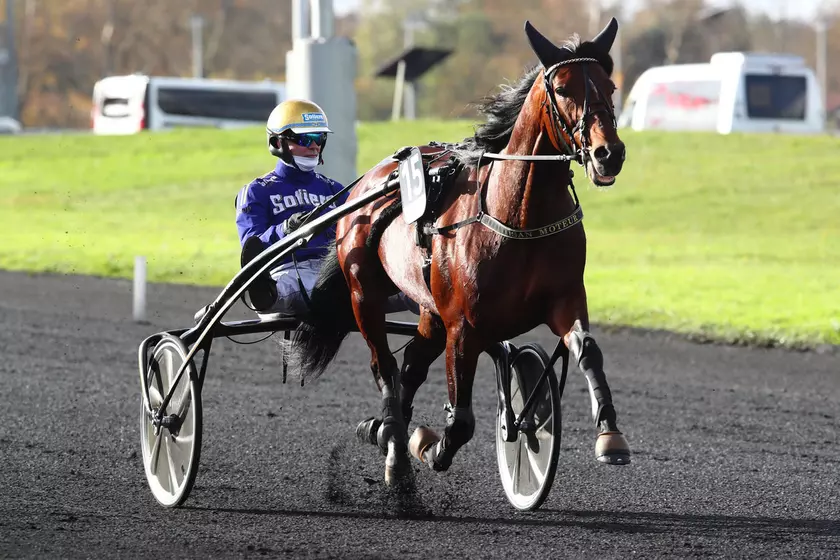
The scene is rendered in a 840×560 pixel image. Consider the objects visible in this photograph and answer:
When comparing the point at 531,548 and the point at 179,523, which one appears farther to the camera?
the point at 179,523

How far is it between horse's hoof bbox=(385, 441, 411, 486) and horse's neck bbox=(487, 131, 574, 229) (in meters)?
1.03

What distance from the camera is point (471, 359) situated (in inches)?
175

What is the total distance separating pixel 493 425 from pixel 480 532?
7.43 feet

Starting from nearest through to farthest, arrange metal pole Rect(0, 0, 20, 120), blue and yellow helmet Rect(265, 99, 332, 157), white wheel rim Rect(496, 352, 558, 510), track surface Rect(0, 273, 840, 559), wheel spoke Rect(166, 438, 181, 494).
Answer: track surface Rect(0, 273, 840, 559)
white wheel rim Rect(496, 352, 558, 510)
wheel spoke Rect(166, 438, 181, 494)
blue and yellow helmet Rect(265, 99, 332, 157)
metal pole Rect(0, 0, 20, 120)

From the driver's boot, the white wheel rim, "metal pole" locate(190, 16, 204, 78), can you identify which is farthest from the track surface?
"metal pole" locate(190, 16, 204, 78)

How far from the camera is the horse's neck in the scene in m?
4.21

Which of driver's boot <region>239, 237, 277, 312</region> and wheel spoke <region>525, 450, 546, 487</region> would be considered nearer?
wheel spoke <region>525, 450, 546, 487</region>

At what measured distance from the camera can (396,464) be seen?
4.87m

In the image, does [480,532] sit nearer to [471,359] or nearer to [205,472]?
[471,359]

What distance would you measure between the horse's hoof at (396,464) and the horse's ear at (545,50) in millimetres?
1526

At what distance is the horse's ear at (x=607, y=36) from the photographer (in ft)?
13.5

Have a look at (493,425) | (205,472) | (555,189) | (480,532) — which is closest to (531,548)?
(480,532)

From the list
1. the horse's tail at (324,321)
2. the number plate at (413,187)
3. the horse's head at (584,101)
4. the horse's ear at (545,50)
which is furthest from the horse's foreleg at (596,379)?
the horse's tail at (324,321)

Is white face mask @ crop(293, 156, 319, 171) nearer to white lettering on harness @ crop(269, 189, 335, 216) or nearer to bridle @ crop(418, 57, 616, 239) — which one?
white lettering on harness @ crop(269, 189, 335, 216)
